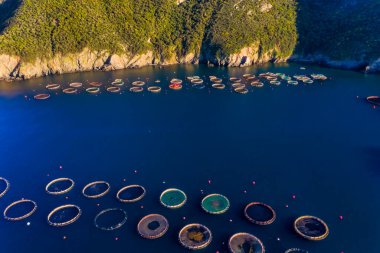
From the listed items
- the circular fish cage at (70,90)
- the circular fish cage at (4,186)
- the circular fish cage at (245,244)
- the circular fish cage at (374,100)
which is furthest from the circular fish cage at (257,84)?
the circular fish cage at (4,186)

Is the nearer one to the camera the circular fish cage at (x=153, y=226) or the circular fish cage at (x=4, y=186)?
the circular fish cage at (x=153, y=226)

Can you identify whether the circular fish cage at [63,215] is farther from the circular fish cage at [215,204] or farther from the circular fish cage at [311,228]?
the circular fish cage at [311,228]

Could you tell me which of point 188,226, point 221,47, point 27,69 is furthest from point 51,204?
point 221,47

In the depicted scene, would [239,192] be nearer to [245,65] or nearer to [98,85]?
[98,85]

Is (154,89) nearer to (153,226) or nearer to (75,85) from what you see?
(75,85)

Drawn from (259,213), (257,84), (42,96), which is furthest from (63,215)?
(257,84)

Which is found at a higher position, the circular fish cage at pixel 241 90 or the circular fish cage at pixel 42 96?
the circular fish cage at pixel 241 90

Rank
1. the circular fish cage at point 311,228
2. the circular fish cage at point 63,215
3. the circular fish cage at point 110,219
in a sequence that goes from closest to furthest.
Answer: the circular fish cage at point 311,228
the circular fish cage at point 110,219
the circular fish cage at point 63,215

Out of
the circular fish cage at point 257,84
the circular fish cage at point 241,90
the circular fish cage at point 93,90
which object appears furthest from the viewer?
the circular fish cage at point 257,84
